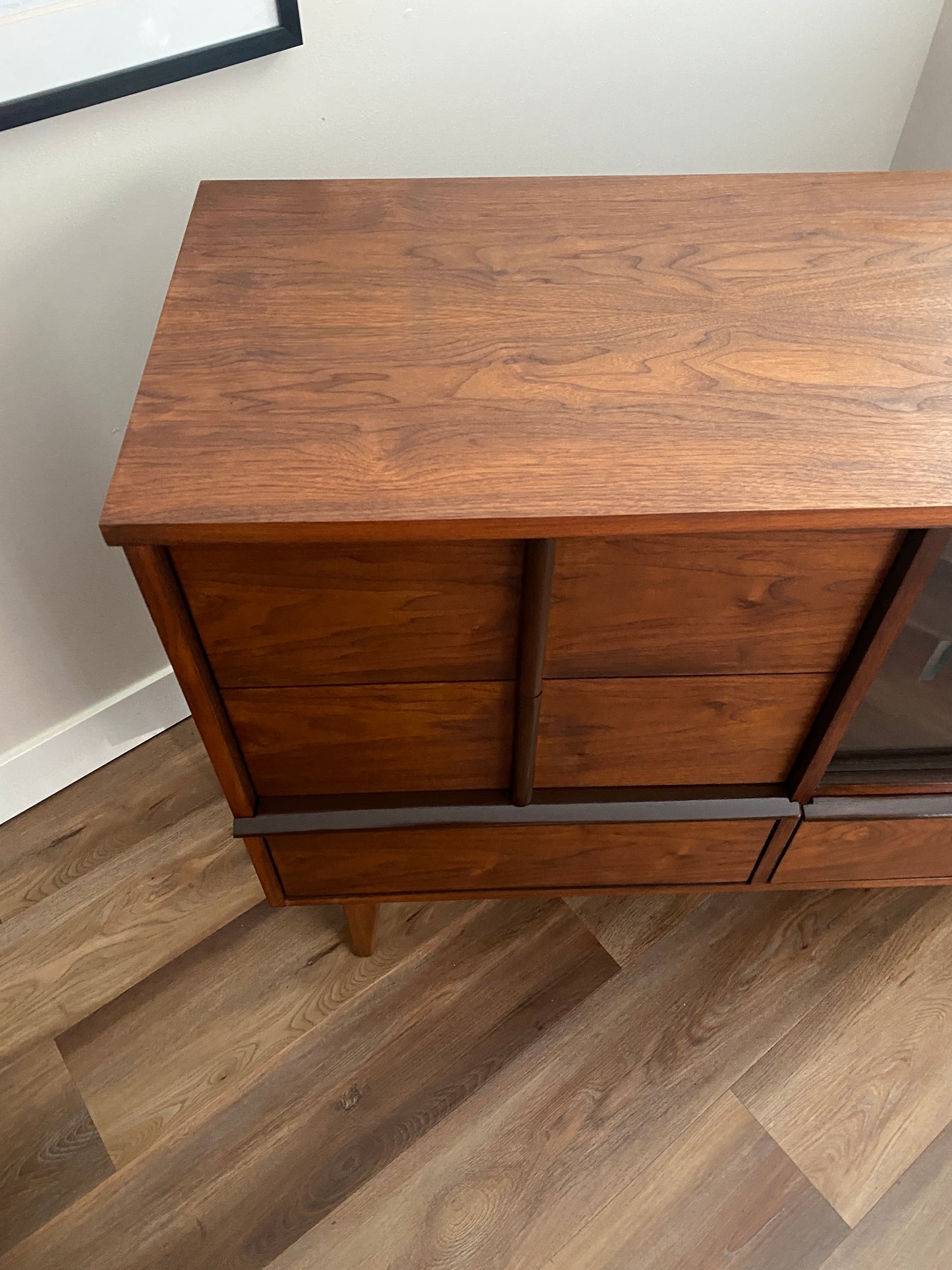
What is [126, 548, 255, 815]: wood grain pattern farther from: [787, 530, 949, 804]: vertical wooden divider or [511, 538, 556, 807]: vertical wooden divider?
[787, 530, 949, 804]: vertical wooden divider

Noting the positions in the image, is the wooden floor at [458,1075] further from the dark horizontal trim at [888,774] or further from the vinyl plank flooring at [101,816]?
the dark horizontal trim at [888,774]

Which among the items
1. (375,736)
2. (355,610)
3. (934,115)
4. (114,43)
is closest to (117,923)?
(375,736)

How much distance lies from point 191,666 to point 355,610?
0.46 ft

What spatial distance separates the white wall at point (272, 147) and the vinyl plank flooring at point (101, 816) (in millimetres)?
37

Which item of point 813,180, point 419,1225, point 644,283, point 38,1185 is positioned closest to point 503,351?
point 644,283

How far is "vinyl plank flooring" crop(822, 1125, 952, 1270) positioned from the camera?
100cm

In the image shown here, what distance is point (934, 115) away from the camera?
4.51 ft

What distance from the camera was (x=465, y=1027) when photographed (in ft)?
3.77

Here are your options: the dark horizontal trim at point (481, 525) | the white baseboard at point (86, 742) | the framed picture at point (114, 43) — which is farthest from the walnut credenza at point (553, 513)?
the white baseboard at point (86, 742)

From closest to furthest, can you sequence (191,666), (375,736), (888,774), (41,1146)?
(191,666), (375,736), (888,774), (41,1146)

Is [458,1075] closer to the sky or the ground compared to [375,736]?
closer to the ground

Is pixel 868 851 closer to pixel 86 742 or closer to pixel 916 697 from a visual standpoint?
pixel 916 697

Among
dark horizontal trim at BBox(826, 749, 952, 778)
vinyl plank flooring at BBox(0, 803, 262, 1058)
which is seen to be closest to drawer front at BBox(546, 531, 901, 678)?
dark horizontal trim at BBox(826, 749, 952, 778)

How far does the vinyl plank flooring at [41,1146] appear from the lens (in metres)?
1.04
